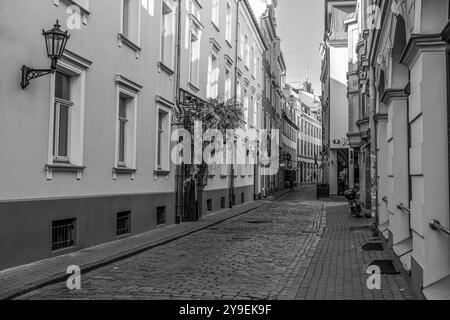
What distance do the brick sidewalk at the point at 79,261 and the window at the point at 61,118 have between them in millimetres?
1936

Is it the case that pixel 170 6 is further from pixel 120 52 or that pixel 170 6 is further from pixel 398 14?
pixel 398 14

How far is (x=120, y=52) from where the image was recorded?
12625mm

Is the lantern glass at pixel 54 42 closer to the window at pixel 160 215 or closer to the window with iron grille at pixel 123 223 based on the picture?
the window with iron grille at pixel 123 223

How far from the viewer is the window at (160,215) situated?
15492 millimetres

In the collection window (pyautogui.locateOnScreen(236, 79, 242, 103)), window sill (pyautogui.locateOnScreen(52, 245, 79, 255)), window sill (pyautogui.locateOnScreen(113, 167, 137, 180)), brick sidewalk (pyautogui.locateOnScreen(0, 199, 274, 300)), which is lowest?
brick sidewalk (pyautogui.locateOnScreen(0, 199, 274, 300))

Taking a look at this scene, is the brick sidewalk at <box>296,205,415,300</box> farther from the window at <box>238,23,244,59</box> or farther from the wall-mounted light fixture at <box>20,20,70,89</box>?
the window at <box>238,23,244,59</box>

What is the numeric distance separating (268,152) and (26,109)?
30.4 meters

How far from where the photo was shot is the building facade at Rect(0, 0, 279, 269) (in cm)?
852

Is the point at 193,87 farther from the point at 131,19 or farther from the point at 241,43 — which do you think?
the point at 241,43

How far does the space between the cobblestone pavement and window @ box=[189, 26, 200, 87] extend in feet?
21.9

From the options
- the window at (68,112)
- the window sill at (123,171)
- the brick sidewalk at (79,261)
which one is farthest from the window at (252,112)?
the window at (68,112)

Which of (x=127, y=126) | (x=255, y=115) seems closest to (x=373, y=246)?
(x=127, y=126)

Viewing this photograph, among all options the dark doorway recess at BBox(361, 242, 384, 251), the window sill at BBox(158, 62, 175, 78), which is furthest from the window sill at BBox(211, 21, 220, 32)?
the dark doorway recess at BBox(361, 242, 384, 251)
